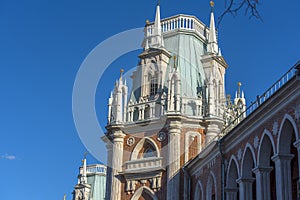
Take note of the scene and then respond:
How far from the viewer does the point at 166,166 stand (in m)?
38.2

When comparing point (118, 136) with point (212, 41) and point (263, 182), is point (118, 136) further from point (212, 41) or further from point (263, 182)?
point (263, 182)

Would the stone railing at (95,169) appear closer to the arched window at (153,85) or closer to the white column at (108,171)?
the white column at (108,171)

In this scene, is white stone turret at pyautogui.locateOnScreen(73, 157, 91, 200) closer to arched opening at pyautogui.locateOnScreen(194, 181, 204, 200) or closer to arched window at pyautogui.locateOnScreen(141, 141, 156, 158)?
arched window at pyautogui.locateOnScreen(141, 141, 156, 158)

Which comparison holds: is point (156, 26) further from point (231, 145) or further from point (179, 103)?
point (231, 145)

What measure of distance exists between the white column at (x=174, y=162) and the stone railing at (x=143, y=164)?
1.12 m

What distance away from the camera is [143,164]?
3922 centimetres

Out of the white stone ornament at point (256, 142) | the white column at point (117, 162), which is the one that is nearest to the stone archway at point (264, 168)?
the white stone ornament at point (256, 142)

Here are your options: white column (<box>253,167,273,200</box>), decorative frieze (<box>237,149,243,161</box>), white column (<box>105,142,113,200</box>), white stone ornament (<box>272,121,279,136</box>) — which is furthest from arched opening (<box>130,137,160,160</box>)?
white stone ornament (<box>272,121,279,136</box>)

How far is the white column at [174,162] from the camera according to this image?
37.0m

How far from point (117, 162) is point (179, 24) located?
12599mm

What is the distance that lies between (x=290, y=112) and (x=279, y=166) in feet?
7.37

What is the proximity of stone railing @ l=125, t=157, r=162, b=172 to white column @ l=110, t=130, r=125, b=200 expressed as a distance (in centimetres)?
69

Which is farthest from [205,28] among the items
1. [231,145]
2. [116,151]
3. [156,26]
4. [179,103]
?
[231,145]

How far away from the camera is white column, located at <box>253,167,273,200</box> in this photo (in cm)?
2431
